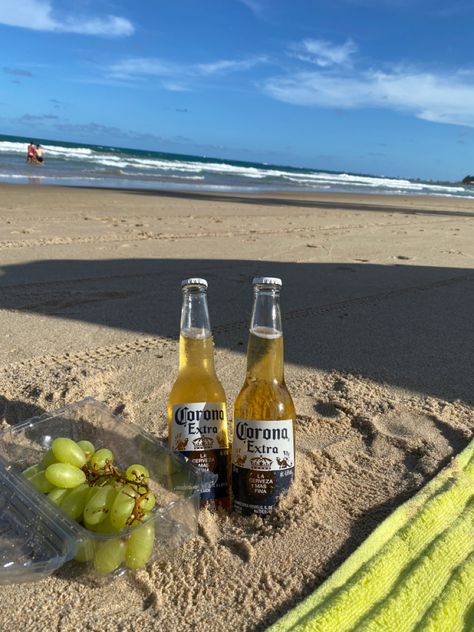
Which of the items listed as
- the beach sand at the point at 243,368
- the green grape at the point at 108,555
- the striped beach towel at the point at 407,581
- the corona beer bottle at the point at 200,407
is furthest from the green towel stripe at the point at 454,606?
the green grape at the point at 108,555

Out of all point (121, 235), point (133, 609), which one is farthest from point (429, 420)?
point (121, 235)

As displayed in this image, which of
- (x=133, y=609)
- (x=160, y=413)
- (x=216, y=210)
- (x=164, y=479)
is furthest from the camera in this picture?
(x=216, y=210)

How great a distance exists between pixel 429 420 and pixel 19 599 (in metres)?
1.89

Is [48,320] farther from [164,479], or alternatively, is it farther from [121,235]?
[121,235]

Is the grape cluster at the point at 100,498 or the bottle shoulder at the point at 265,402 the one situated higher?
the bottle shoulder at the point at 265,402

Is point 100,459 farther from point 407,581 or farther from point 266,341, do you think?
point 407,581

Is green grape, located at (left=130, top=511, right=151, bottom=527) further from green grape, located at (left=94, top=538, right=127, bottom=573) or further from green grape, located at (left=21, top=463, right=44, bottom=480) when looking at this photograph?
green grape, located at (left=21, top=463, right=44, bottom=480)

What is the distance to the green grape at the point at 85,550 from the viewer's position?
154 centimetres

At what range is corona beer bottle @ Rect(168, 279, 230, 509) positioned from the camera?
5.98 feet

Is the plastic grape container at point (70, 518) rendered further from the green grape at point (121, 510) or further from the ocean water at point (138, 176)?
the ocean water at point (138, 176)

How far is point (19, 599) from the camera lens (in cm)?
152

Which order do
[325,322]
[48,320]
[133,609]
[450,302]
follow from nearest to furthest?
[133,609] < [48,320] < [325,322] < [450,302]

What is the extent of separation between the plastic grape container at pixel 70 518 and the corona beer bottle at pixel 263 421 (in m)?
0.16

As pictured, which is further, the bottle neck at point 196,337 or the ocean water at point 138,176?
the ocean water at point 138,176
